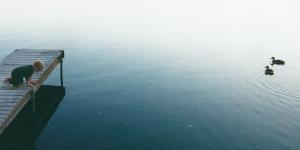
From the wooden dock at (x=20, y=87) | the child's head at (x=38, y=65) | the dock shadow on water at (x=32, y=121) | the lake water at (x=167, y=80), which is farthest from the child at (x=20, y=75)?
the lake water at (x=167, y=80)

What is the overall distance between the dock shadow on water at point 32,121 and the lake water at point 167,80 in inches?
10.1

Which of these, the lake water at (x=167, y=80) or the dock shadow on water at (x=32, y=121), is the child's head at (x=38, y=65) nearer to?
the dock shadow on water at (x=32, y=121)

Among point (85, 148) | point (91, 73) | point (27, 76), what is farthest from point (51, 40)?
point (85, 148)

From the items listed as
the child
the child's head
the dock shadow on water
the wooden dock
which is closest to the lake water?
the dock shadow on water

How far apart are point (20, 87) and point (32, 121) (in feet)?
10.7

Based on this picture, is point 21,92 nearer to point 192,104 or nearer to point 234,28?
point 192,104

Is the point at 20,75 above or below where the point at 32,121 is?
above

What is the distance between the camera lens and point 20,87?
23.0 m

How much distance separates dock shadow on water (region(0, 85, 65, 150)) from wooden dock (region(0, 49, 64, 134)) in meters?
2.10

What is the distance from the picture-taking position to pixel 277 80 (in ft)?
109

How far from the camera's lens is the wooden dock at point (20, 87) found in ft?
66.7

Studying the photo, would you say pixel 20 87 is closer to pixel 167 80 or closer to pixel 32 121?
pixel 32 121

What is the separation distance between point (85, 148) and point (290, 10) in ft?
213

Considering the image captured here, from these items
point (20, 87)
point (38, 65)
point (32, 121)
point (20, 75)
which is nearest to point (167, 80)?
point (38, 65)
